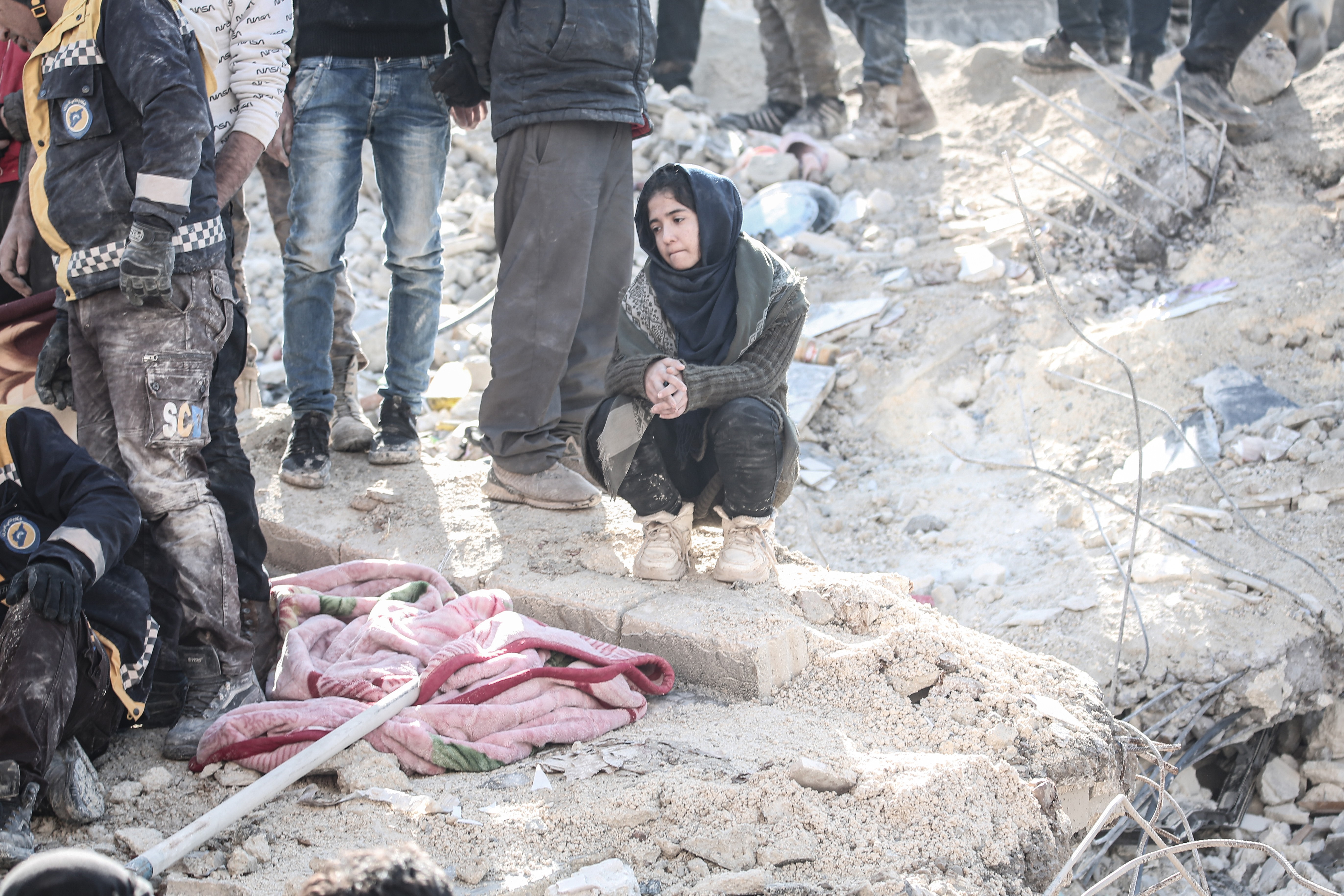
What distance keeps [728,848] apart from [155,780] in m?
1.26

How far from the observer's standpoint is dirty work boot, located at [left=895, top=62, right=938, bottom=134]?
7988mm

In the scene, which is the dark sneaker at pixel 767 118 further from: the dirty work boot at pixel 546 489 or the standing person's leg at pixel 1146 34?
the dirty work boot at pixel 546 489

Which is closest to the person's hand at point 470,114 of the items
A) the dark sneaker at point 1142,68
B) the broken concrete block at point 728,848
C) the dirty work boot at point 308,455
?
the dirty work boot at point 308,455

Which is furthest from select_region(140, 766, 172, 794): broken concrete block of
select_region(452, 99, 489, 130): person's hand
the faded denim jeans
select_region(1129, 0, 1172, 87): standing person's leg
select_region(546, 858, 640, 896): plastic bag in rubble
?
select_region(1129, 0, 1172, 87): standing person's leg

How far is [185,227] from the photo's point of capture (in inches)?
105

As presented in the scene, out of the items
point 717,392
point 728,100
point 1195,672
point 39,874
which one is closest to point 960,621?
point 1195,672

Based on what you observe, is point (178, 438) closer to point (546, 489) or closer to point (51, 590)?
point (51, 590)

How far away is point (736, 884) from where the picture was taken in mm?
1959

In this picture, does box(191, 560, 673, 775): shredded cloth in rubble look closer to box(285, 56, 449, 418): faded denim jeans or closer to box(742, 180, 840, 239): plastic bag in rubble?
box(285, 56, 449, 418): faded denim jeans

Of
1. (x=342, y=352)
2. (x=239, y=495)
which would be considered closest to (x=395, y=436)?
(x=342, y=352)

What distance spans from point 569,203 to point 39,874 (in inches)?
108

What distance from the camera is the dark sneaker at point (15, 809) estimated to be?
200 cm

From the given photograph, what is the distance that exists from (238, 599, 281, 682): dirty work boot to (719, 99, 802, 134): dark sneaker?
6120mm

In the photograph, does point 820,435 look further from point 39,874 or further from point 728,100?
point 728,100
